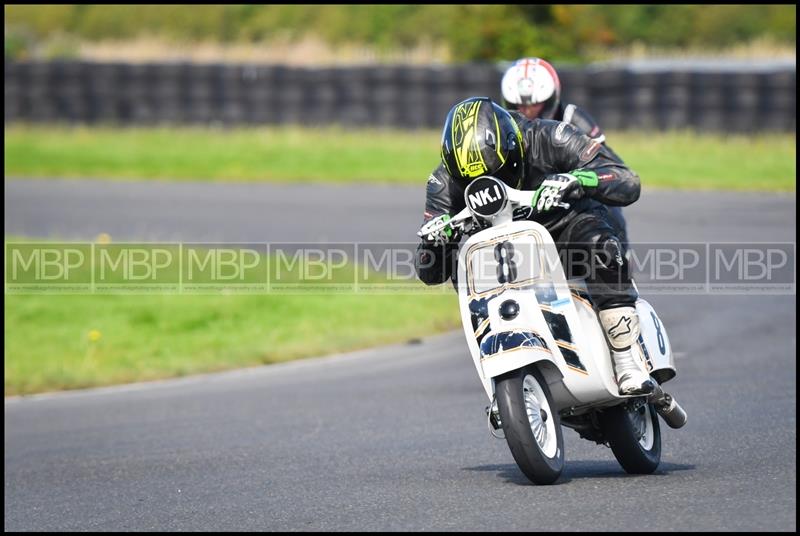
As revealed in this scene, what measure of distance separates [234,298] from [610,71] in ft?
35.7

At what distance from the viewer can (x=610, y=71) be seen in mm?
21438

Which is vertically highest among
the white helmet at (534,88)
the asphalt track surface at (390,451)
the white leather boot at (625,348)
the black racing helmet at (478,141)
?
the white helmet at (534,88)

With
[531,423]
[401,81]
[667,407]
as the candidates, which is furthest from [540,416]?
[401,81]

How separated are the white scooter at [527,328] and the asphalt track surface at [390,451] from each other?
29 cm

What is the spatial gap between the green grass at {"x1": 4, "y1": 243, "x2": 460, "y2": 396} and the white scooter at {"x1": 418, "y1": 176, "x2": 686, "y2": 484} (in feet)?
17.4

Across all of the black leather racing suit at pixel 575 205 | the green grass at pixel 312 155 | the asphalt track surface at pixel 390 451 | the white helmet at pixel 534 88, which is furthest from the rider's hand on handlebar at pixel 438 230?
the green grass at pixel 312 155

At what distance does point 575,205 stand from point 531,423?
104 cm

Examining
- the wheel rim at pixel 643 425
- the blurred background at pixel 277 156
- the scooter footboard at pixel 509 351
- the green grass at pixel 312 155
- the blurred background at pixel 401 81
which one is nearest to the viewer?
the scooter footboard at pixel 509 351

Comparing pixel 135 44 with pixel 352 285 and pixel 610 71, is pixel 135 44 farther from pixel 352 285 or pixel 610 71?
pixel 352 285

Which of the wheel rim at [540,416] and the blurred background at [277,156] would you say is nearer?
the wheel rim at [540,416]

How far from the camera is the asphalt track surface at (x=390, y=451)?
485 cm

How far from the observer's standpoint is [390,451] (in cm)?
659

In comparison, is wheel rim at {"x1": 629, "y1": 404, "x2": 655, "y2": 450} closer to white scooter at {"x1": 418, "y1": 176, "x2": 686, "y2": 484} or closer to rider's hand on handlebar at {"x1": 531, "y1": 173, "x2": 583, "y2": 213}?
white scooter at {"x1": 418, "y1": 176, "x2": 686, "y2": 484}

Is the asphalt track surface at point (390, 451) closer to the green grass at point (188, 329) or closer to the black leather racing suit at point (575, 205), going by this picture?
the green grass at point (188, 329)
